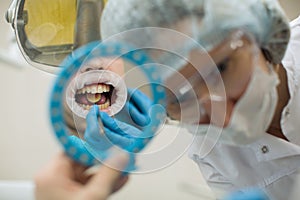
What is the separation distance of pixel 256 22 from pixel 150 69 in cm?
21

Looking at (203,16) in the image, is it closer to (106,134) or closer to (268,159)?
(106,134)

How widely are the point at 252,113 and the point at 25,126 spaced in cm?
119

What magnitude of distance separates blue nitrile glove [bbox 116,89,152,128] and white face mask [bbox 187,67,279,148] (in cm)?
13

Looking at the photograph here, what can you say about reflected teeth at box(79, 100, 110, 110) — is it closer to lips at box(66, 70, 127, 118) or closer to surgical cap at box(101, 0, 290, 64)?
lips at box(66, 70, 127, 118)

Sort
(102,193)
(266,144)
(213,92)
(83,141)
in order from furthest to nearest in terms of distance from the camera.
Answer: (266,144), (213,92), (83,141), (102,193)

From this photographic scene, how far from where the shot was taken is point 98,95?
0.88 meters

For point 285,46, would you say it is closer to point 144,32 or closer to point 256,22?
point 256,22

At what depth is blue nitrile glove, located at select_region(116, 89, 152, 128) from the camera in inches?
29.9

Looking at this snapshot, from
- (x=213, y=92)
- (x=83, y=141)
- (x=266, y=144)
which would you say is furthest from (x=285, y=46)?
(x=83, y=141)

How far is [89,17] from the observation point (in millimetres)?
1061

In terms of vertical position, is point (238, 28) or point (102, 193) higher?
point (238, 28)

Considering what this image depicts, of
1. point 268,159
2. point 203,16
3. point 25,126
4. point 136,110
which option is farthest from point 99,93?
point 25,126

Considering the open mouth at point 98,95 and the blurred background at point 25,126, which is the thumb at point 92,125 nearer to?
the open mouth at point 98,95

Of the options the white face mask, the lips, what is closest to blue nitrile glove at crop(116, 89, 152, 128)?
the lips
